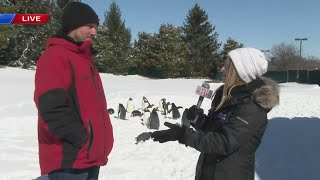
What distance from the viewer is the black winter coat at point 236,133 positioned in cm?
262

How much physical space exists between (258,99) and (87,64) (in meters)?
1.20

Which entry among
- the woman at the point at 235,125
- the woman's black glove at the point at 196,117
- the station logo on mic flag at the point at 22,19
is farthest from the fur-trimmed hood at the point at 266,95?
the station logo on mic flag at the point at 22,19

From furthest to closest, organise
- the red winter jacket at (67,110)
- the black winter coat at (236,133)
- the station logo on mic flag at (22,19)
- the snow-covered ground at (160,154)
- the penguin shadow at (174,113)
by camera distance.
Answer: the station logo on mic flag at (22,19), the penguin shadow at (174,113), the snow-covered ground at (160,154), the red winter jacket at (67,110), the black winter coat at (236,133)

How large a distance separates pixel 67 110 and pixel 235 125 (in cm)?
108

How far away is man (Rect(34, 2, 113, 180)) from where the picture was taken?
108 inches

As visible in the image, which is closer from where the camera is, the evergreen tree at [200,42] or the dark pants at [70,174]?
the dark pants at [70,174]

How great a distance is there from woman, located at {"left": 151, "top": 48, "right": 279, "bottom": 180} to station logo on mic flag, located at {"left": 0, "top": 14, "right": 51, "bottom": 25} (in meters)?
31.1

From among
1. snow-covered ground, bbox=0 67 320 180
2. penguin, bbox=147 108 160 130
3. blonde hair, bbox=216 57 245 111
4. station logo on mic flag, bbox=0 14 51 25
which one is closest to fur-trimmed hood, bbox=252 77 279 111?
blonde hair, bbox=216 57 245 111

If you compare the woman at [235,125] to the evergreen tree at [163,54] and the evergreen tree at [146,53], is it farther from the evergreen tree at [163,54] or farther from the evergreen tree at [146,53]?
the evergreen tree at [146,53]

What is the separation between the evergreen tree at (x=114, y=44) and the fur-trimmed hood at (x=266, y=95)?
44.6 meters

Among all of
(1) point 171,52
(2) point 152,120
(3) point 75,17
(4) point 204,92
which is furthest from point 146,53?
(3) point 75,17

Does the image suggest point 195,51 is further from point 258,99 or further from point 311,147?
point 258,99

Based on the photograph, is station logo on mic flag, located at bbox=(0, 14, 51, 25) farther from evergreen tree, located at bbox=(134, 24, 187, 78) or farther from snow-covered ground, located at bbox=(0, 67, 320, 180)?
snow-covered ground, located at bbox=(0, 67, 320, 180)

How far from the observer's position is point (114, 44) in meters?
48.3
